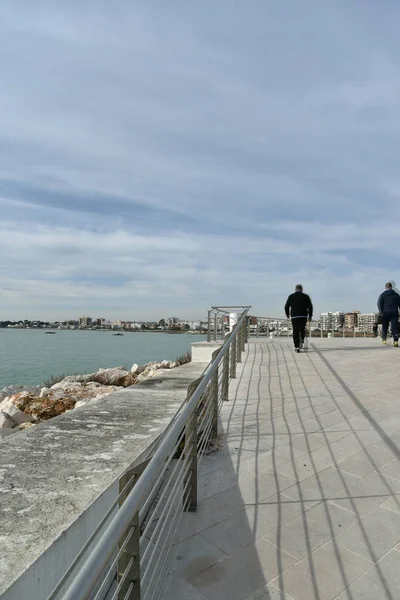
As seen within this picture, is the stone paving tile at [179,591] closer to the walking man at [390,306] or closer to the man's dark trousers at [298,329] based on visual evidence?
the man's dark trousers at [298,329]

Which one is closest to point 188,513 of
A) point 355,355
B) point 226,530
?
point 226,530

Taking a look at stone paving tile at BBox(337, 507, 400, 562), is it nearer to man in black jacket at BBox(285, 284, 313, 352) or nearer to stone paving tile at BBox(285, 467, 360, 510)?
stone paving tile at BBox(285, 467, 360, 510)

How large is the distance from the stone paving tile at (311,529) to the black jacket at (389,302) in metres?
9.44

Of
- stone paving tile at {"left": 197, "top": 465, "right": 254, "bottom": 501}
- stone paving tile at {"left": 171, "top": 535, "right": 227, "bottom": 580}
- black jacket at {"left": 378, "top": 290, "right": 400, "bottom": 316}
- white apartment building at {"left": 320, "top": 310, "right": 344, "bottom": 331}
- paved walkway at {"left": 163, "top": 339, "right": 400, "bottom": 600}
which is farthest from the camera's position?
white apartment building at {"left": 320, "top": 310, "right": 344, "bottom": 331}

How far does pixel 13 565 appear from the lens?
6.66 ft

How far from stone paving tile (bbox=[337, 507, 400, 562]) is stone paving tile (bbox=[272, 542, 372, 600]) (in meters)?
0.08

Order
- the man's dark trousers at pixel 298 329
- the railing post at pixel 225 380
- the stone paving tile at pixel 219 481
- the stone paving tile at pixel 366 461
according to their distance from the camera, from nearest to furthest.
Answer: the stone paving tile at pixel 219 481 → the stone paving tile at pixel 366 461 → the railing post at pixel 225 380 → the man's dark trousers at pixel 298 329

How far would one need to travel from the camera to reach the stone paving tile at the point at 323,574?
85.6 inches

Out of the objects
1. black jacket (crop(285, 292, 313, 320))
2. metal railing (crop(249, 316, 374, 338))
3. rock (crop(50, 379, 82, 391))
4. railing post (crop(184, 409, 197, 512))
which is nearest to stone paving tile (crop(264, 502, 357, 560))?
railing post (crop(184, 409, 197, 512))

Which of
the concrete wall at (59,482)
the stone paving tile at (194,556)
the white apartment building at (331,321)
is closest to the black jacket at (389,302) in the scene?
the white apartment building at (331,321)

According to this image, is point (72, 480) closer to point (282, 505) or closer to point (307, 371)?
point (282, 505)

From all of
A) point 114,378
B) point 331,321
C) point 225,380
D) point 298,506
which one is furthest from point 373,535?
point 331,321

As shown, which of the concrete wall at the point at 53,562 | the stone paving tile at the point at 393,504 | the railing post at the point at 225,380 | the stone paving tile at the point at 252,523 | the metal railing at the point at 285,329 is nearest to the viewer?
the concrete wall at the point at 53,562

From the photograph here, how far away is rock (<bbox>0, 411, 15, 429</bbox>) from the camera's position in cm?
643
